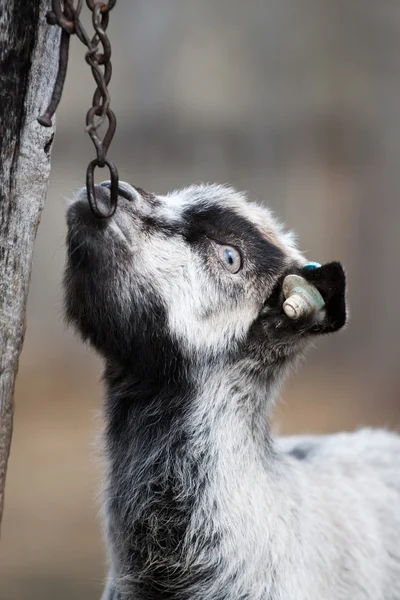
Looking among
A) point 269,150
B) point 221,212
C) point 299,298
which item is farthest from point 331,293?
point 269,150

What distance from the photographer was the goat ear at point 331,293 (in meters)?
2.96

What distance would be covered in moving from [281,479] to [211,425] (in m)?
0.43

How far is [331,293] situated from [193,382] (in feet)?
1.88

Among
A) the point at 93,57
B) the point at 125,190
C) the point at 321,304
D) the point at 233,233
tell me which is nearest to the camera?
the point at 93,57

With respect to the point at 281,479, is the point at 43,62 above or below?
above

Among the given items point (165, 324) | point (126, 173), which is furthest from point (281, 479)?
point (126, 173)

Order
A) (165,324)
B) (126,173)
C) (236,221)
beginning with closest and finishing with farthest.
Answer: (165,324) < (236,221) < (126,173)

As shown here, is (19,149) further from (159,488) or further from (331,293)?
(159,488)

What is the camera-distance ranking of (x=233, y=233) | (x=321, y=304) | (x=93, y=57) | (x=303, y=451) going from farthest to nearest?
1. (x=303, y=451)
2. (x=233, y=233)
3. (x=321, y=304)
4. (x=93, y=57)

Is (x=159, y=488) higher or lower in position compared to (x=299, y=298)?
lower

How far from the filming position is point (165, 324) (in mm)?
2936

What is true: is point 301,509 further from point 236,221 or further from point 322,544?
point 236,221

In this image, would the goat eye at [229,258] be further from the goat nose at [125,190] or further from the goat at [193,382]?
the goat nose at [125,190]

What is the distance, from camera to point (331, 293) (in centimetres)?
300
